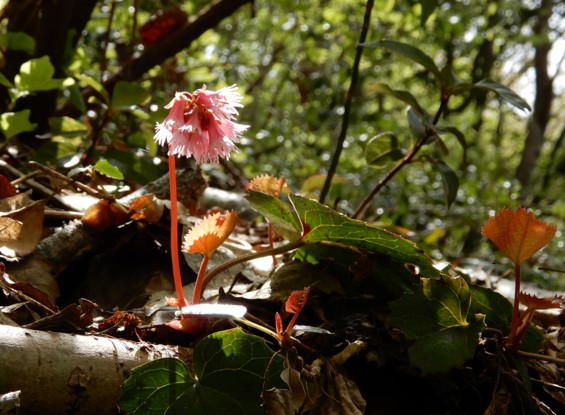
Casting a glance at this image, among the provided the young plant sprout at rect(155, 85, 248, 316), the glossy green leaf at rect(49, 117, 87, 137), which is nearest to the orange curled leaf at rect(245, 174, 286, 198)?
the young plant sprout at rect(155, 85, 248, 316)

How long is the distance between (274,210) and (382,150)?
0.68 meters

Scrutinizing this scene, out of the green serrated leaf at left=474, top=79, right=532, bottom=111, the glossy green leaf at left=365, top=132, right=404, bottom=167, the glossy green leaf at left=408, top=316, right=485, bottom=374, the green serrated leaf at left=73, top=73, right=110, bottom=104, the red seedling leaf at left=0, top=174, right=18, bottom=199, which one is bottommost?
the glossy green leaf at left=408, top=316, right=485, bottom=374

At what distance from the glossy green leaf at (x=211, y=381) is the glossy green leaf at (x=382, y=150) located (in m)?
0.87

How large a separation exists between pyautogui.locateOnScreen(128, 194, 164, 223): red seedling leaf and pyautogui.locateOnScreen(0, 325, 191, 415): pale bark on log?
468 millimetres

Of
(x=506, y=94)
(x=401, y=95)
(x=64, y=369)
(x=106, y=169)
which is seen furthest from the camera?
(x=401, y=95)

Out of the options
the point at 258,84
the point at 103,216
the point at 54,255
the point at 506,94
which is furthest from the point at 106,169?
the point at 258,84

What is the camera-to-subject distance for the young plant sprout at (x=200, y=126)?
3.27ft

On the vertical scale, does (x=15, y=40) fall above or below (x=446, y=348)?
above

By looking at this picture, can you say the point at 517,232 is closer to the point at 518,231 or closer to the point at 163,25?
the point at 518,231

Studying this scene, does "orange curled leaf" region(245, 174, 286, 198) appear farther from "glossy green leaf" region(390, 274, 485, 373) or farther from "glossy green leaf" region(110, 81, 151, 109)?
"glossy green leaf" region(110, 81, 151, 109)

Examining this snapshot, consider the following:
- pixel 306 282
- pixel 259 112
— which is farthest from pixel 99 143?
pixel 259 112

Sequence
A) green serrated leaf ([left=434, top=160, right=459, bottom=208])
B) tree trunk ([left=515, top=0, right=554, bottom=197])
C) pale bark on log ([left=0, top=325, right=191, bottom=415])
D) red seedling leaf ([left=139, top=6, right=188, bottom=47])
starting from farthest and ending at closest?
tree trunk ([left=515, top=0, right=554, bottom=197]) → red seedling leaf ([left=139, top=6, right=188, bottom=47]) → green serrated leaf ([left=434, top=160, right=459, bottom=208]) → pale bark on log ([left=0, top=325, right=191, bottom=415])

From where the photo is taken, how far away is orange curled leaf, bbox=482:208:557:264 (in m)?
1.04

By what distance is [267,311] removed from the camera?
1174 mm
